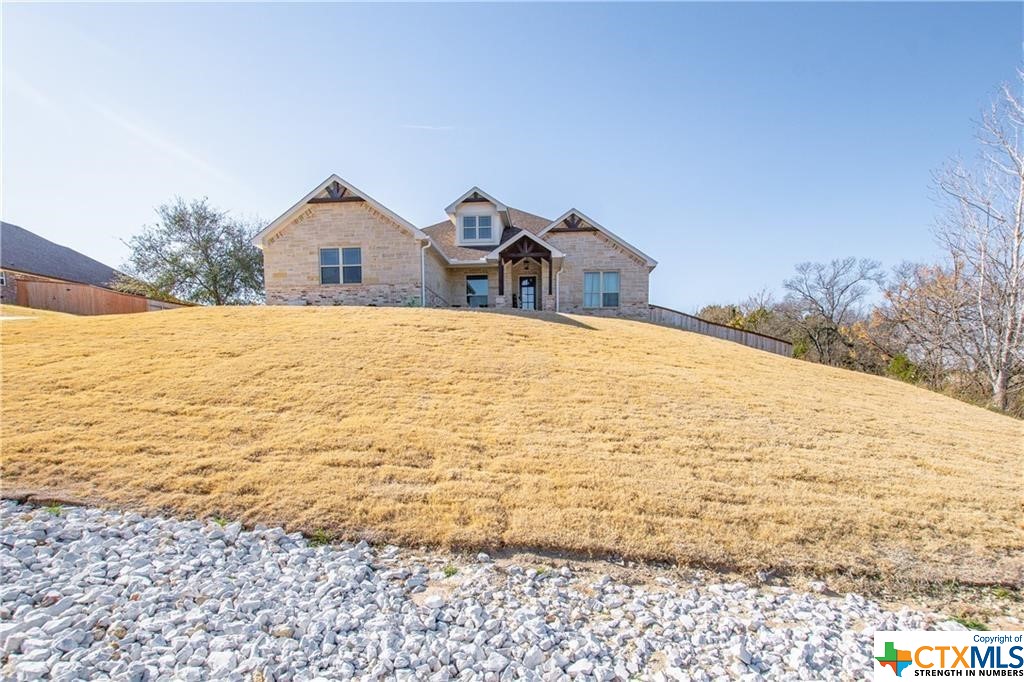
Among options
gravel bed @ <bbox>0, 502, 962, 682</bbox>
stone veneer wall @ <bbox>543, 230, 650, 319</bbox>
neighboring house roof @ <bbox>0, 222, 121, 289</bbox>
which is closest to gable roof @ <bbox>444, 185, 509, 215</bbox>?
stone veneer wall @ <bbox>543, 230, 650, 319</bbox>

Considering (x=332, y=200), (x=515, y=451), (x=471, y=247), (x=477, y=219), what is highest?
(x=477, y=219)

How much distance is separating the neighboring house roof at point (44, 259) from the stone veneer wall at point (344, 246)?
690 inches

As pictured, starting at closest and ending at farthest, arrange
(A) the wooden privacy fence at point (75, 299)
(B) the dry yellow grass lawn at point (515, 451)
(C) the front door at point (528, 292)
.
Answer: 1. (B) the dry yellow grass lawn at point (515, 451)
2. (A) the wooden privacy fence at point (75, 299)
3. (C) the front door at point (528, 292)

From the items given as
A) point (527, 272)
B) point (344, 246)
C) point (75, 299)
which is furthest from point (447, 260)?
point (75, 299)

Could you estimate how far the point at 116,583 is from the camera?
3291 millimetres

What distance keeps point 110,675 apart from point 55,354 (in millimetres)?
9614

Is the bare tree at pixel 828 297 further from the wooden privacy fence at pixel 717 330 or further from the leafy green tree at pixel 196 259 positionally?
the leafy green tree at pixel 196 259

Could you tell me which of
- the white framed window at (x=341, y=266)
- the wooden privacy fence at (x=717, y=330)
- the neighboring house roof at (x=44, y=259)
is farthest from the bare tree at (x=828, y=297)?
the neighboring house roof at (x=44, y=259)

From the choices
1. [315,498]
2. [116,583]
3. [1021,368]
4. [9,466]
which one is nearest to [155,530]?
[116,583]

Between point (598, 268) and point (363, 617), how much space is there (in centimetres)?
1921

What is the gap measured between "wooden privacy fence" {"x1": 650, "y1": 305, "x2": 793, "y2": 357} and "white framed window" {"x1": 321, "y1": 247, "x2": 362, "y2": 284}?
13.3 meters

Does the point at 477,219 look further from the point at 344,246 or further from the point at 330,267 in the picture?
the point at 330,267

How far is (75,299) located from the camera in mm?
17484

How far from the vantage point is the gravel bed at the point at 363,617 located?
2707 mm
